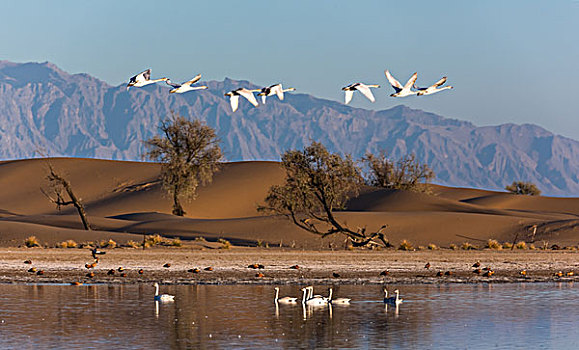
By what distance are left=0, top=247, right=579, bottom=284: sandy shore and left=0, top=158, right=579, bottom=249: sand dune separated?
6932 mm

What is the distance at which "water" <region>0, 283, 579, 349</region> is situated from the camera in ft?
65.3

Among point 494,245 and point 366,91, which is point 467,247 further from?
point 366,91

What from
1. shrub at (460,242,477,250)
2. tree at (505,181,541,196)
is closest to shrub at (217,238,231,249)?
shrub at (460,242,477,250)

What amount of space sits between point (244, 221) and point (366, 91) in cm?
4354

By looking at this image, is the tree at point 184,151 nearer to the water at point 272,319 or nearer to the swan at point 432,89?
the water at point 272,319

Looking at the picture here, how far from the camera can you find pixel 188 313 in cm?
2412

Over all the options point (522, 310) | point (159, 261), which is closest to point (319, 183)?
point (159, 261)

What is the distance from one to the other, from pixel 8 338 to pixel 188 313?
525cm

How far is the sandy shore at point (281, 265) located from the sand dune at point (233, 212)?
693 centimetres

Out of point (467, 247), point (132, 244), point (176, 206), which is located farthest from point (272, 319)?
point (176, 206)

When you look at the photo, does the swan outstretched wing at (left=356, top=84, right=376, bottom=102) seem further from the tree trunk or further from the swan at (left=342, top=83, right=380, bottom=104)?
the tree trunk

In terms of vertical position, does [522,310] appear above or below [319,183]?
below

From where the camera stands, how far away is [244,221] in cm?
5891

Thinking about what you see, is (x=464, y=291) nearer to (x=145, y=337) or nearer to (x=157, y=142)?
(x=145, y=337)
